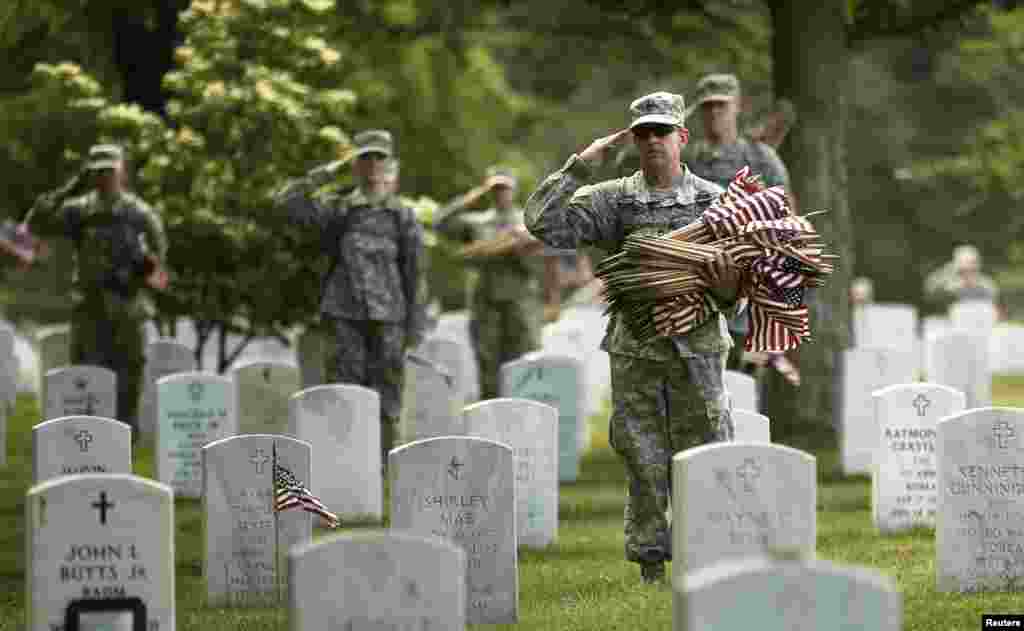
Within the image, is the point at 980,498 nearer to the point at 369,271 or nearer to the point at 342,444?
the point at 342,444

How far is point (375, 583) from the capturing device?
760 cm

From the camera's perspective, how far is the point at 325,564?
24.6 ft

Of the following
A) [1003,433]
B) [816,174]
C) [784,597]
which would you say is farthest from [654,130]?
[816,174]

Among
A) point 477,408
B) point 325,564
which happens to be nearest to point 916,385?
point 477,408

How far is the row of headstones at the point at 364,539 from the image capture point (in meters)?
7.60

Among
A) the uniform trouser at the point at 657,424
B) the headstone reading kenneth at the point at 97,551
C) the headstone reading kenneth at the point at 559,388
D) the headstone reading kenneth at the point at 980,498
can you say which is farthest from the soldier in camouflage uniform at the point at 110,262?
the headstone reading kenneth at the point at 97,551

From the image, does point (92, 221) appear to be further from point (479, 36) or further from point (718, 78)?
point (479, 36)

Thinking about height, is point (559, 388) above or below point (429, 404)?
below

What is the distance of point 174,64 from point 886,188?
2276 cm

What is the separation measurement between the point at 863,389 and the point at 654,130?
6652 millimetres

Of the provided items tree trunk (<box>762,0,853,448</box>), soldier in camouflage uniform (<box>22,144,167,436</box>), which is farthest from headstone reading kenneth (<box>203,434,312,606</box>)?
tree trunk (<box>762,0,853,448</box>)

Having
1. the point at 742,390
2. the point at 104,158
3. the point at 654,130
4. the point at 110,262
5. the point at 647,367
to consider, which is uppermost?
the point at 104,158

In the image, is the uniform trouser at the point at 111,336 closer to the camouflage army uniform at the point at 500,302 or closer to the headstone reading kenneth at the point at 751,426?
the camouflage army uniform at the point at 500,302

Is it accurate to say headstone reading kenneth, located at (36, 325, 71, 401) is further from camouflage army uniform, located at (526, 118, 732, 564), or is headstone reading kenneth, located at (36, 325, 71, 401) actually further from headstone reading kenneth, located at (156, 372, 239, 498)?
camouflage army uniform, located at (526, 118, 732, 564)
